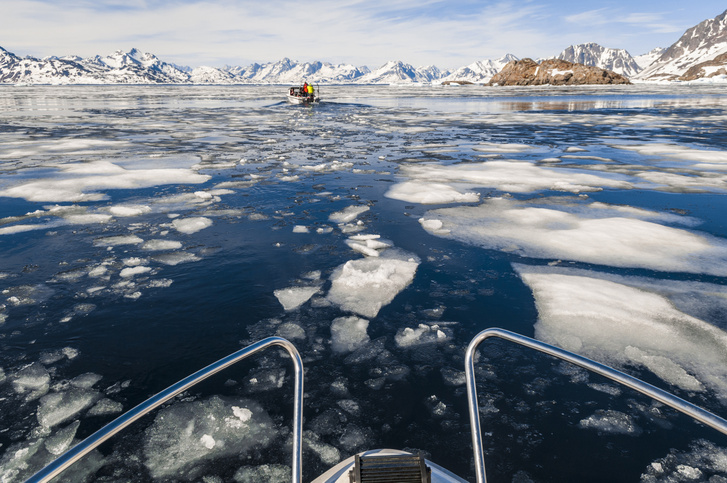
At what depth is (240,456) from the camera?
2.66m

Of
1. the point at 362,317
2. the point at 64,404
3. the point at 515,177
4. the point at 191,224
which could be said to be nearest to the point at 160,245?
the point at 191,224

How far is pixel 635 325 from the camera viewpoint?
3.83 m

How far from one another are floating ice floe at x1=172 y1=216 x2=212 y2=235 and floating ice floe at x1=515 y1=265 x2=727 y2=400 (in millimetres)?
4734

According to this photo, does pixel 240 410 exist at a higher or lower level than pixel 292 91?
lower

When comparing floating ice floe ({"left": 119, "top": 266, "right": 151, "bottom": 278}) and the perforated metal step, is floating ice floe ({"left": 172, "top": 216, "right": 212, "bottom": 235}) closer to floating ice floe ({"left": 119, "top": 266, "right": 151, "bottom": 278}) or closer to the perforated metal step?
floating ice floe ({"left": 119, "top": 266, "right": 151, "bottom": 278})

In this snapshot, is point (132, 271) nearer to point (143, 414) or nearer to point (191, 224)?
point (191, 224)

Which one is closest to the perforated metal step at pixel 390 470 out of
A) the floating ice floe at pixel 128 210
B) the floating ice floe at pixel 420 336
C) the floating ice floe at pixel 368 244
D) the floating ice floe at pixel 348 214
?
the floating ice floe at pixel 420 336

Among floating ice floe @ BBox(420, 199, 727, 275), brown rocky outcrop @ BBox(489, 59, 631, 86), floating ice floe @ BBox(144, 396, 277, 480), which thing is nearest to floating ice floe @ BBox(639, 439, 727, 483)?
floating ice floe @ BBox(144, 396, 277, 480)

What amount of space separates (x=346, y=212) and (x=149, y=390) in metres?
4.58

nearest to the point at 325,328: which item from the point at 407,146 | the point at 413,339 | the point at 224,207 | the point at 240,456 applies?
the point at 413,339

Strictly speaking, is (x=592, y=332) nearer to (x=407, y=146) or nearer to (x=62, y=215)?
(x=62, y=215)

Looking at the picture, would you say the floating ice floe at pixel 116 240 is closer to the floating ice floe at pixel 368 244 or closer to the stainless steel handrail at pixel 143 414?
the floating ice floe at pixel 368 244

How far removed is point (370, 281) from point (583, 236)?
3.39 metres

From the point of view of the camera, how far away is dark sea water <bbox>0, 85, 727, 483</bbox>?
2.72 meters
